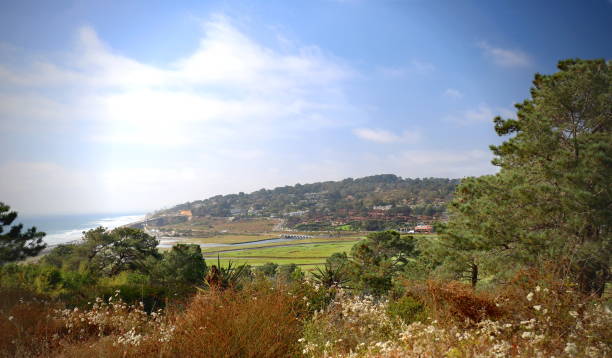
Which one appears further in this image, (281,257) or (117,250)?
(281,257)

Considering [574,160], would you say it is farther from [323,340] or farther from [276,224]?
[276,224]

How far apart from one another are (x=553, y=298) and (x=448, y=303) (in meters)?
2.07

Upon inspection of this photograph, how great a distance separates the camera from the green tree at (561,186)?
10320 mm

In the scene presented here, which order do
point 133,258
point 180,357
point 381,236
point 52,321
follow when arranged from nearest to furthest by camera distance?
point 180,357 → point 52,321 → point 381,236 → point 133,258

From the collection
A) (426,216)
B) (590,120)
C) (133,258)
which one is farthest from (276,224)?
(590,120)

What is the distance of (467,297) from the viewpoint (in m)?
6.68

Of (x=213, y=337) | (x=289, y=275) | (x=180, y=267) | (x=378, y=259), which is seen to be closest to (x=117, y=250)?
(x=180, y=267)

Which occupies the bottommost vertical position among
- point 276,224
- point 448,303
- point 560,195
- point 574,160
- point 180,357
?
point 276,224

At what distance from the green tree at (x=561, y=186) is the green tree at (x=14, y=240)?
2713 centimetres

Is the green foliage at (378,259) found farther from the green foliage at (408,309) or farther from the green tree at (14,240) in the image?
the green tree at (14,240)

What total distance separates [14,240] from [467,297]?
2770 cm

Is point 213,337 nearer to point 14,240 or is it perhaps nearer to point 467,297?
point 467,297

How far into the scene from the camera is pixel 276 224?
162 meters

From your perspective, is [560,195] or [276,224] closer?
[560,195]
